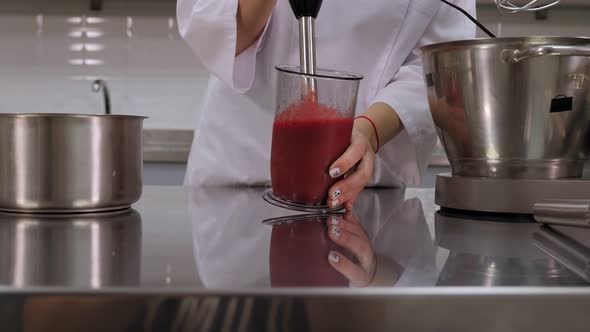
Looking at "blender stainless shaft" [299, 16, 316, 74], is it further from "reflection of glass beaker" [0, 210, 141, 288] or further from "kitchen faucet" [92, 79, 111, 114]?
"kitchen faucet" [92, 79, 111, 114]

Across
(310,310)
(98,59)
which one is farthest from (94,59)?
(310,310)

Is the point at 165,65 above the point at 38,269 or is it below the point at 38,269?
above

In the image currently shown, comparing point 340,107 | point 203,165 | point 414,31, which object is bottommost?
point 203,165

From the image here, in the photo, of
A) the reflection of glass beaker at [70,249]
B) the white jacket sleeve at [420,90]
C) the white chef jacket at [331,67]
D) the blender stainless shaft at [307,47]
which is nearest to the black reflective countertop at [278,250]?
the reflection of glass beaker at [70,249]

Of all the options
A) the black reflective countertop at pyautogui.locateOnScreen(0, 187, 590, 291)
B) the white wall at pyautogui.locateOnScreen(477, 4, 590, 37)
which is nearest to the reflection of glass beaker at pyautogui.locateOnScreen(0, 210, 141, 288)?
the black reflective countertop at pyautogui.locateOnScreen(0, 187, 590, 291)

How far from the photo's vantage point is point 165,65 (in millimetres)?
2312

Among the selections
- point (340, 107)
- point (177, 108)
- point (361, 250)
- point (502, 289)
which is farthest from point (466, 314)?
point (177, 108)

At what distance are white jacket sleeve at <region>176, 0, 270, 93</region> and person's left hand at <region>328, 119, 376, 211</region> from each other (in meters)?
0.28

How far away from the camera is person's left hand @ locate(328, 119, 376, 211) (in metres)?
0.65

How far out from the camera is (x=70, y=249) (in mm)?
415

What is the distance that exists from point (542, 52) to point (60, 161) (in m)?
0.44

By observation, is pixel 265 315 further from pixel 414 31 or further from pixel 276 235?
pixel 414 31

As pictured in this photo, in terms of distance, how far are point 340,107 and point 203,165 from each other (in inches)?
21.9

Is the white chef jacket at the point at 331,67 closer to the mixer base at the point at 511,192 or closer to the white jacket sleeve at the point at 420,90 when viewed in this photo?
the white jacket sleeve at the point at 420,90
